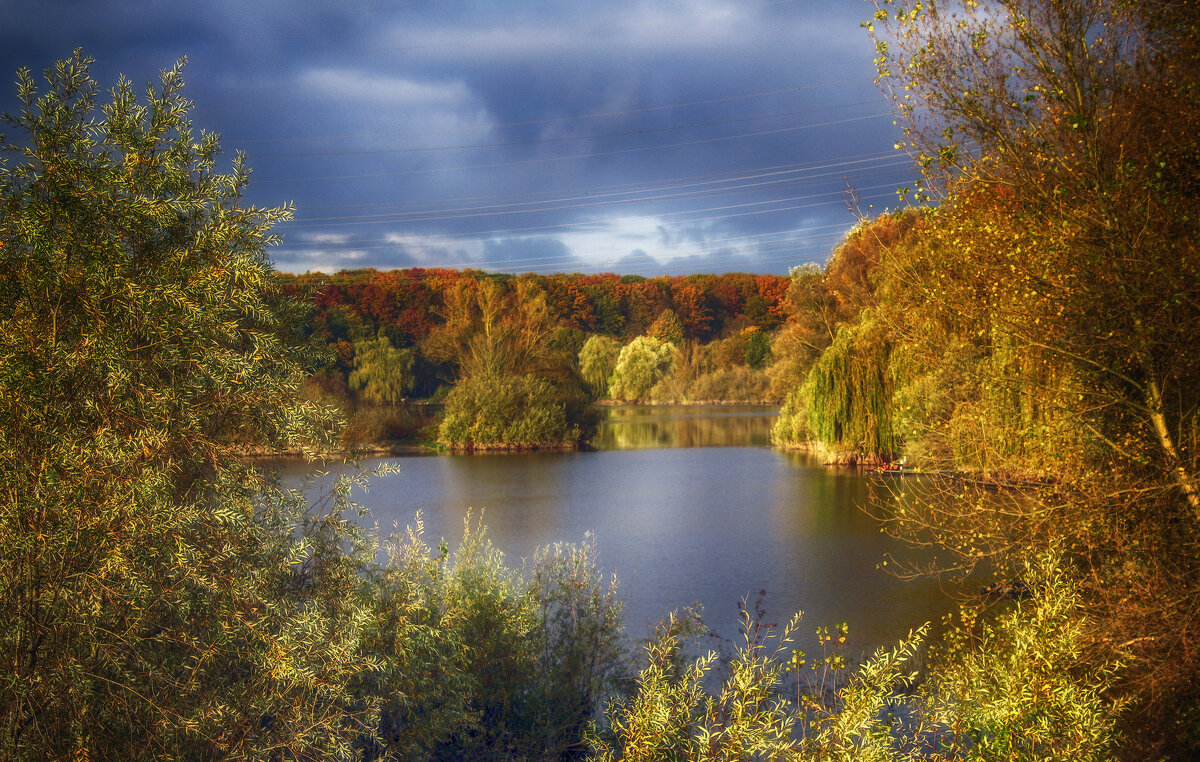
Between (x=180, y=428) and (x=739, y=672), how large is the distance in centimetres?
237

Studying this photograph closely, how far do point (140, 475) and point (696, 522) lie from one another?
12588mm

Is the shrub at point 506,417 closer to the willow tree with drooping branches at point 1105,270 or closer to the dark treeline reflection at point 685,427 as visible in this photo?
the dark treeline reflection at point 685,427

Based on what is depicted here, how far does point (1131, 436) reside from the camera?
6391mm

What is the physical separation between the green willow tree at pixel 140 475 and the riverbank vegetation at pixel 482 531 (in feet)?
0.04

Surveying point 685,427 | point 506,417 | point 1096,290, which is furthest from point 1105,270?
point 685,427

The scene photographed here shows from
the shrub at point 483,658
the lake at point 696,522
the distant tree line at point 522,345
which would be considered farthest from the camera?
the distant tree line at point 522,345

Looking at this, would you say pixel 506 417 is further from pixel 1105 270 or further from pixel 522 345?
pixel 1105 270

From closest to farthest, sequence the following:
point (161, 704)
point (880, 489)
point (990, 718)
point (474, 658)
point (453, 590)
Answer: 1. point (161, 704)
2. point (990, 718)
3. point (474, 658)
4. point (453, 590)
5. point (880, 489)

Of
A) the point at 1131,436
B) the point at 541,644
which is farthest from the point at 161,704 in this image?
the point at 1131,436

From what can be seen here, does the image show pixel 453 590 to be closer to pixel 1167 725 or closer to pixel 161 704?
pixel 161 704

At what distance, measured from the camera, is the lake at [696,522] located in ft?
32.6

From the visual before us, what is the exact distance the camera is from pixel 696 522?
595 inches

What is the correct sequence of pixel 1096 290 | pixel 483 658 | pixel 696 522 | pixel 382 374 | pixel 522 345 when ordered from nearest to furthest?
pixel 483 658 < pixel 1096 290 < pixel 696 522 < pixel 522 345 < pixel 382 374

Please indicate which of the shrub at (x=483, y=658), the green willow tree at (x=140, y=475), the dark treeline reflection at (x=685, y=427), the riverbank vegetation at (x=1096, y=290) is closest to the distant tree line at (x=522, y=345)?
the green willow tree at (x=140, y=475)
